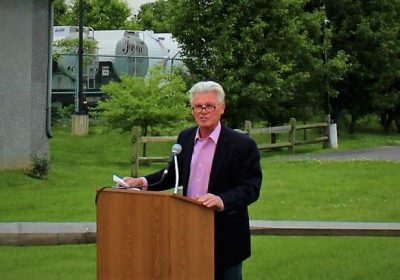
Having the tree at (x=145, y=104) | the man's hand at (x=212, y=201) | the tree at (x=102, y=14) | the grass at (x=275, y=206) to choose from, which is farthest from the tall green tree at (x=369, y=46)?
the man's hand at (x=212, y=201)

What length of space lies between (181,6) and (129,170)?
27.2 ft

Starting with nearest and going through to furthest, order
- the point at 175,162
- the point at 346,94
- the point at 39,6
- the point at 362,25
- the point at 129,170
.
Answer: the point at 175,162
the point at 39,6
the point at 129,170
the point at 362,25
the point at 346,94

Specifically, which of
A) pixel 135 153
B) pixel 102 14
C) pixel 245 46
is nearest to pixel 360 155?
pixel 245 46

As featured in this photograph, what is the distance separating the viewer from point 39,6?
1669 centimetres

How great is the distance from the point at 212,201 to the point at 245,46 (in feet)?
70.5

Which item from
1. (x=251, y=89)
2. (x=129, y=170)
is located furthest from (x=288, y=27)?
(x=129, y=170)

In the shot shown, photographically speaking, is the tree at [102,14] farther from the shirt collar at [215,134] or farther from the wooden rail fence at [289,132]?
the shirt collar at [215,134]

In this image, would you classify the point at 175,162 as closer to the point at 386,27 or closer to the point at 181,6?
the point at 181,6

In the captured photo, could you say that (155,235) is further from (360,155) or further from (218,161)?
(360,155)

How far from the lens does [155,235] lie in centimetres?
431

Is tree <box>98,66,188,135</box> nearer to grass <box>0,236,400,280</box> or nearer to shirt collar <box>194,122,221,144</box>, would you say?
grass <box>0,236,400,280</box>

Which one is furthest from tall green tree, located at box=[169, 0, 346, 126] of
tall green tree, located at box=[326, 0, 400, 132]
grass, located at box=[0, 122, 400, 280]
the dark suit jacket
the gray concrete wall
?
the dark suit jacket

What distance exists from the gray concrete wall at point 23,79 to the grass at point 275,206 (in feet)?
1.93

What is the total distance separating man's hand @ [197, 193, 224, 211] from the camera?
4.30 meters
